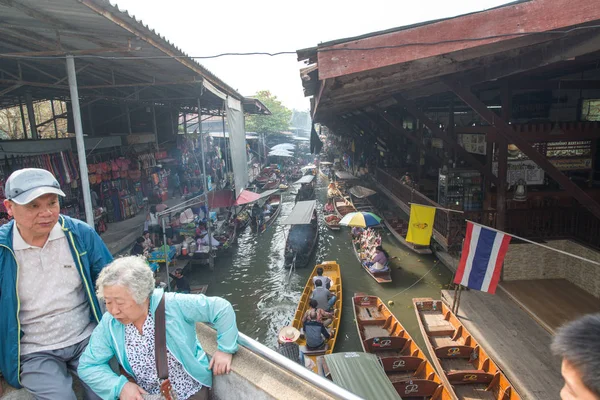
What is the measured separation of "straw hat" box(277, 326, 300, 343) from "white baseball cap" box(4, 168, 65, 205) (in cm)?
662

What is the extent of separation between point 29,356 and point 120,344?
676 millimetres

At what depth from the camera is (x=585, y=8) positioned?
316 cm

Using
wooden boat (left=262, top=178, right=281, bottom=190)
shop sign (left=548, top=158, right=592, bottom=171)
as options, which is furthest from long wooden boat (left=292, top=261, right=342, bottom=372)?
wooden boat (left=262, top=178, right=281, bottom=190)

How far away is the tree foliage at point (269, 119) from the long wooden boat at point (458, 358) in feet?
108

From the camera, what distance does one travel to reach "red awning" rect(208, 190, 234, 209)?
1562 cm

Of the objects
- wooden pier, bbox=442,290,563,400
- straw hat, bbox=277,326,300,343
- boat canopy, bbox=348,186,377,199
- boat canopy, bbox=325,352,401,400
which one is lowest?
straw hat, bbox=277,326,300,343

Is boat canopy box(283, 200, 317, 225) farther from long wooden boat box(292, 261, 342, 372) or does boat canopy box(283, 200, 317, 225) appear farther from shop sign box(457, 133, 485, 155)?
shop sign box(457, 133, 485, 155)

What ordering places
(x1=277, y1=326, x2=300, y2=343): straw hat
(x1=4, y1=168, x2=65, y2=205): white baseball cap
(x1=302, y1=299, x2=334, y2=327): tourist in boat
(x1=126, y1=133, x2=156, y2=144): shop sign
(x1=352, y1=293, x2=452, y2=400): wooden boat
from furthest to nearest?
(x1=126, y1=133, x2=156, y2=144): shop sign, (x1=302, y1=299, x2=334, y2=327): tourist in boat, (x1=277, y1=326, x2=300, y2=343): straw hat, (x1=352, y1=293, x2=452, y2=400): wooden boat, (x1=4, y1=168, x2=65, y2=205): white baseball cap

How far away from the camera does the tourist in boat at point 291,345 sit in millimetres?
7605

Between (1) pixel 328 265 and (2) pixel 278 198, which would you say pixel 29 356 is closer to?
(1) pixel 328 265

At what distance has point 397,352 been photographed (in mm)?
7762

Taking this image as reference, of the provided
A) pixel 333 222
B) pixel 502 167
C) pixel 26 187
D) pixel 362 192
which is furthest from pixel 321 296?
pixel 362 192

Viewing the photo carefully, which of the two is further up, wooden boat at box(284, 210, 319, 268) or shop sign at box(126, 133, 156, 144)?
shop sign at box(126, 133, 156, 144)

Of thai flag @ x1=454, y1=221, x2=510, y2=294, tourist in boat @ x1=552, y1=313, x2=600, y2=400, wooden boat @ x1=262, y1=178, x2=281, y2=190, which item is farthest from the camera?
wooden boat @ x1=262, y1=178, x2=281, y2=190
